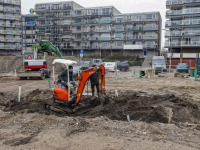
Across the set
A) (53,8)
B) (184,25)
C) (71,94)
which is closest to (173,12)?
(184,25)

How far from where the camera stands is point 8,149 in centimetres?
598

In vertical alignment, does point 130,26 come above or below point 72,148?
above

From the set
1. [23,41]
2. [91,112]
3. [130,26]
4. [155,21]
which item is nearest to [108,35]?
[130,26]

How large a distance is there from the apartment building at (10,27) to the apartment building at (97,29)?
6.34 metres

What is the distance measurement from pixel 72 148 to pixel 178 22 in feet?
171

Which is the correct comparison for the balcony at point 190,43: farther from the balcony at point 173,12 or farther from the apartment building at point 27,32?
the apartment building at point 27,32

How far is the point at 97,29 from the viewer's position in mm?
64000

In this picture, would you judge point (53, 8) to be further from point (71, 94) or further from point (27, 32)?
point (71, 94)

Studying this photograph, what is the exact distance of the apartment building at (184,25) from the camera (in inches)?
1988

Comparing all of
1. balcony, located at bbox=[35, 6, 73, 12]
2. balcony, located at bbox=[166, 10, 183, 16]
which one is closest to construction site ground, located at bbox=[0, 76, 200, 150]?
balcony, located at bbox=[166, 10, 183, 16]

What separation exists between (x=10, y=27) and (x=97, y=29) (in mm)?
27286

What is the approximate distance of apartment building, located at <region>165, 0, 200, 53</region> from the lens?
1988 inches

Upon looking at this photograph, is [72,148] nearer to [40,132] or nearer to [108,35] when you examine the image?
[40,132]

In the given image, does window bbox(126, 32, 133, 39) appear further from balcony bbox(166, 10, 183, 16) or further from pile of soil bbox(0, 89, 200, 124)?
pile of soil bbox(0, 89, 200, 124)
